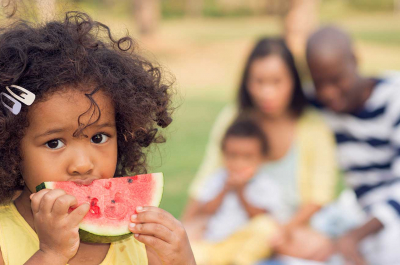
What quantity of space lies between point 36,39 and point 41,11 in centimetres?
52

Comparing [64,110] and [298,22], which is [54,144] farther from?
[298,22]

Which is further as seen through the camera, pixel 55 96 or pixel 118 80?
pixel 118 80

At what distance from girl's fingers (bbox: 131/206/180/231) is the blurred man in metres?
2.30

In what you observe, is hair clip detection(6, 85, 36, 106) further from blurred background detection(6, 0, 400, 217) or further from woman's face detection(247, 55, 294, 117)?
woman's face detection(247, 55, 294, 117)

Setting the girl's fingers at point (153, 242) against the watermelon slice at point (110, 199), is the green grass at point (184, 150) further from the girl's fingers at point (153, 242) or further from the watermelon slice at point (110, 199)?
the girl's fingers at point (153, 242)

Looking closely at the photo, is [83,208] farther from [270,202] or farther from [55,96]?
[270,202]

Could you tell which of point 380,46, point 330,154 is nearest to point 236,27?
point 380,46

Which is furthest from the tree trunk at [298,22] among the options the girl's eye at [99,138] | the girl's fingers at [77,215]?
the girl's fingers at [77,215]

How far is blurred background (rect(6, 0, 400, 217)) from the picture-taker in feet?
18.3

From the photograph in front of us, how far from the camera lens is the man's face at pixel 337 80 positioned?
383cm

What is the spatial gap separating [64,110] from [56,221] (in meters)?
0.36

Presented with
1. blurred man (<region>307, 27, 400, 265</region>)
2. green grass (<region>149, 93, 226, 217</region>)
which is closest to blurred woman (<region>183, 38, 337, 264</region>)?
blurred man (<region>307, 27, 400, 265</region>)

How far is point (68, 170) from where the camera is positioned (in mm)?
1714

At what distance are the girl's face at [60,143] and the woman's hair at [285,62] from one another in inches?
106
